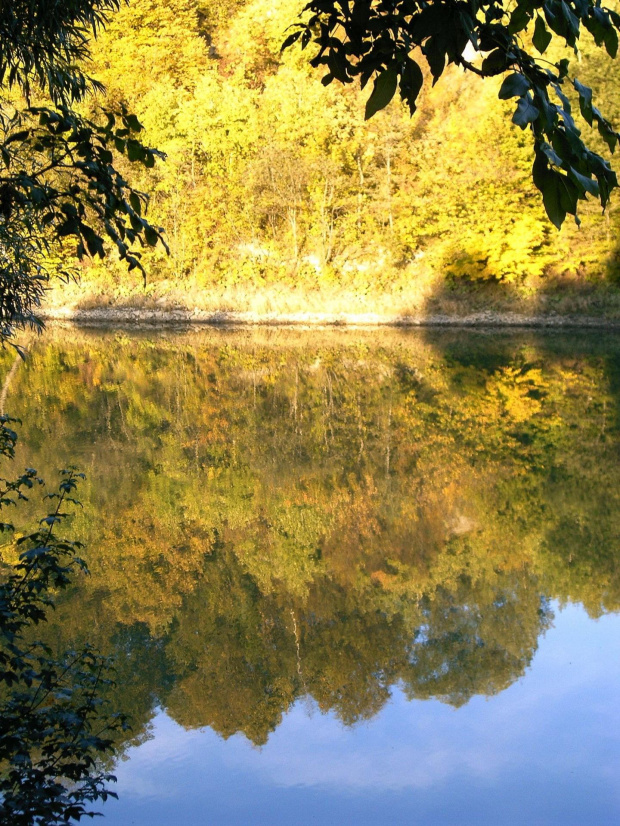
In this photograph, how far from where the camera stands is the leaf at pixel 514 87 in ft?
4.82

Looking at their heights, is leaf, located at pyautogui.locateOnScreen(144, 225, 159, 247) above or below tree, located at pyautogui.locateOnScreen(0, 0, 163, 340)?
below

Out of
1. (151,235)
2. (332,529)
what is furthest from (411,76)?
(332,529)

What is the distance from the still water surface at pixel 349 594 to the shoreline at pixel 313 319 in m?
11.1

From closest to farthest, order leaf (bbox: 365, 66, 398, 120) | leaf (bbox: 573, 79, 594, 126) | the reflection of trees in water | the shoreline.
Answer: leaf (bbox: 573, 79, 594, 126) → leaf (bbox: 365, 66, 398, 120) → the reflection of trees in water → the shoreline

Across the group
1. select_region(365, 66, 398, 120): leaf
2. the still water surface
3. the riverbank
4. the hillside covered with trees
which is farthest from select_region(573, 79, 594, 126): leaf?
the riverbank

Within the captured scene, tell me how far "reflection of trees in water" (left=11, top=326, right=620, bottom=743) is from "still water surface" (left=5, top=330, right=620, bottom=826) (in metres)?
0.03

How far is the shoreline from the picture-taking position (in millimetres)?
25688

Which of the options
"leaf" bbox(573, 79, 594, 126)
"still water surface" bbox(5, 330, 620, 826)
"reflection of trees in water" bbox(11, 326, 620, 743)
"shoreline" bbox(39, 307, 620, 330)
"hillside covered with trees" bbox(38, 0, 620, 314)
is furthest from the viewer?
"hillside covered with trees" bbox(38, 0, 620, 314)

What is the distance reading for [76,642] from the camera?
553 cm

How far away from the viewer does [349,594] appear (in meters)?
6.66

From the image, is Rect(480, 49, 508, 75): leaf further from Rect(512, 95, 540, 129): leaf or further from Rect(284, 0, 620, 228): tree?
Rect(512, 95, 540, 129): leaf

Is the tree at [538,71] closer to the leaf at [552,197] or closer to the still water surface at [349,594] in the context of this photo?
the leaf at [552,197]

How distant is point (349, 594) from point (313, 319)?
21.5 metres

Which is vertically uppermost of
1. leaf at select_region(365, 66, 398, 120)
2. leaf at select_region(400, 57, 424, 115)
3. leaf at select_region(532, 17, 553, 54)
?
leaf at select_region(400, 57, 424, 115)
